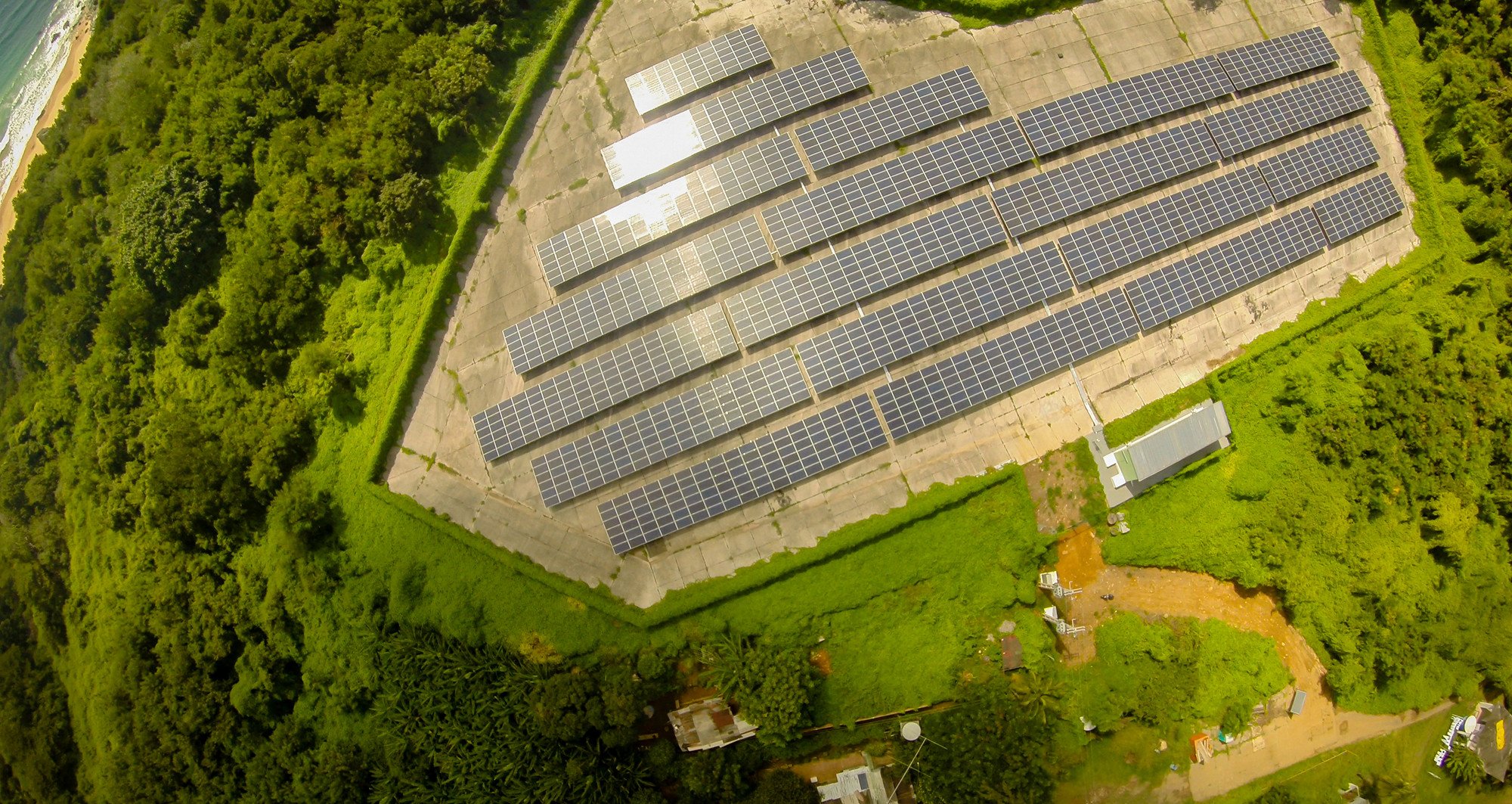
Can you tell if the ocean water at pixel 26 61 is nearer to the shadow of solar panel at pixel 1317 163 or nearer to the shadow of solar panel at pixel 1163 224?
the shadow of solar panel at pixel 1163 224

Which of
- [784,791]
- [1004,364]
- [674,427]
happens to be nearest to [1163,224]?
[1004,364]

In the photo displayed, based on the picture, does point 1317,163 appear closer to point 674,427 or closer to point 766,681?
point 674,427

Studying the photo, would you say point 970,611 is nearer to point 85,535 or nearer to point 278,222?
point 278,222

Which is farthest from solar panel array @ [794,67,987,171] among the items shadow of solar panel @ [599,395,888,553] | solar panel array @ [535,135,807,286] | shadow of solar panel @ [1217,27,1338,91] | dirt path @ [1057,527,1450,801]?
dirt path @ [1057,527,1450,801]

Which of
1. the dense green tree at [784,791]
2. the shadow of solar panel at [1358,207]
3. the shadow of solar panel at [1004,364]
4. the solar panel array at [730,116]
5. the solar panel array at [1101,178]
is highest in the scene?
the solar panel array at [730,116]

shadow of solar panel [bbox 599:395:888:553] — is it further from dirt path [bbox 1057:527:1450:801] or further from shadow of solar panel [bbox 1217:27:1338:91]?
shadow of solar panel [bbox 1217:27:1338:91]

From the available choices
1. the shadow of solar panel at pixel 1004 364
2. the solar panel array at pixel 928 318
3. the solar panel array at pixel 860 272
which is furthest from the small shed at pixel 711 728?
the solar panel array at pixel 860 272
